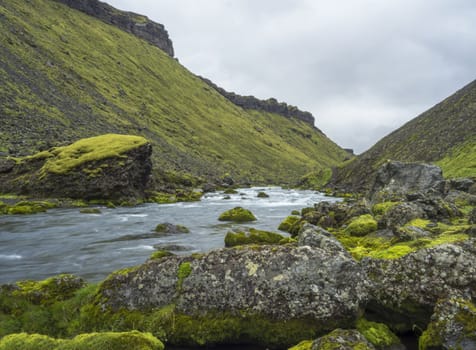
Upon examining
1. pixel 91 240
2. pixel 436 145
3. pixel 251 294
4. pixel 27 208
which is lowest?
pixel 91 240

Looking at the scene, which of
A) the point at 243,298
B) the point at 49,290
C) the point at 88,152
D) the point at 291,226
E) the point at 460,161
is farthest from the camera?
the point at 460,161

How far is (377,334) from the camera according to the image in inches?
336

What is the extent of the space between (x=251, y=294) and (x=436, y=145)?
284 ft

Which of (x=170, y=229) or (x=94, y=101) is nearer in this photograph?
(x=170, y=229)

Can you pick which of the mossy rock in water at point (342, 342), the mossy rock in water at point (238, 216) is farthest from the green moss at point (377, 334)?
the mossy rock in water at point (238, 216)

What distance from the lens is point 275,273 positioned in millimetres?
9367

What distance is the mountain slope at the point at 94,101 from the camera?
84125mm

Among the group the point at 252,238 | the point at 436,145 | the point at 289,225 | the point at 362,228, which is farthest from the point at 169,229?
the point at 436,145

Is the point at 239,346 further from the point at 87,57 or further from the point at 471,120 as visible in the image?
the point at 87,57

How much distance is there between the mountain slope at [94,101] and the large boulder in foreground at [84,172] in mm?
12024

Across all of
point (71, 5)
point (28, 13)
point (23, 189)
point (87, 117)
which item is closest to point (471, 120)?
point (23, 189)

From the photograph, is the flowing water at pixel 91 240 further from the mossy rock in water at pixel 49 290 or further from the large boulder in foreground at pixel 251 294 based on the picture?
the large boulder in foreground at pixel 251 294

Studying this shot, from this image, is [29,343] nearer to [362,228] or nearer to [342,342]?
[342,342]

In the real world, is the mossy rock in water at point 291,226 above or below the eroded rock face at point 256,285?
below
